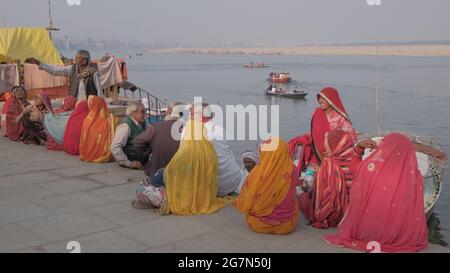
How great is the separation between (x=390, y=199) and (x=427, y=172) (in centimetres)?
287

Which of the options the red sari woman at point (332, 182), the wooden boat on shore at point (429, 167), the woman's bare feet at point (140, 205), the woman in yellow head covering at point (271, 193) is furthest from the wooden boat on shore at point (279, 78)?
the woman in yellow head covering at point (271, 193)

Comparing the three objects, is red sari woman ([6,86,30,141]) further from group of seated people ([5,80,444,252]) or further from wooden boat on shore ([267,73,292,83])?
wooden boat on shore ([267,73,292,83])

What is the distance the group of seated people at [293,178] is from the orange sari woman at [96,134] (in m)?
0.36

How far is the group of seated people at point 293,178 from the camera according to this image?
3859 mm

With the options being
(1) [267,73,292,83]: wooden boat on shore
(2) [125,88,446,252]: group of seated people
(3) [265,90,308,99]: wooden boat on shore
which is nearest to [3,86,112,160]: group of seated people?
(2) [125,88,446,252]: group of seated people

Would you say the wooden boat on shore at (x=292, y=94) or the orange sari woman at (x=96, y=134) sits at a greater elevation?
the orange sari woman at (x=96, y=134)

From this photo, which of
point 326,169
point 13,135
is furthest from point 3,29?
point 326,169

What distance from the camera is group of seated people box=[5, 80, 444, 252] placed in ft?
12.7

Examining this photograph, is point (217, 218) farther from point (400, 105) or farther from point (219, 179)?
point (400, 105)

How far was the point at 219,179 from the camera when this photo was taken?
5.24 m

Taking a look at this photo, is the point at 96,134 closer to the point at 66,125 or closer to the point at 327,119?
the point at 66,125

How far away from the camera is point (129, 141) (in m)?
6.39

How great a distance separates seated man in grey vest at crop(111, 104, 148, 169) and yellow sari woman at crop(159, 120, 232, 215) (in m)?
1.61

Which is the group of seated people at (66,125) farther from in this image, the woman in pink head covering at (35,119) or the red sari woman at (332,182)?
the red sari woman at (332,182)
